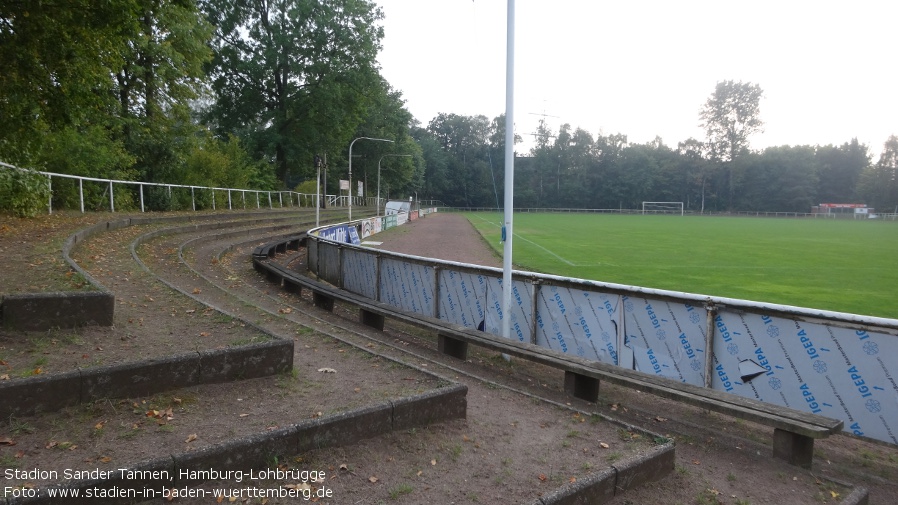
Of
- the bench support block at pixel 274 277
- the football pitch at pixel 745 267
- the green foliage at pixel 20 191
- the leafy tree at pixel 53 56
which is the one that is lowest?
the football pitch at pixel 745 267

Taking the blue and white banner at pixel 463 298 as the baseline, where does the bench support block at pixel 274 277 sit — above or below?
below

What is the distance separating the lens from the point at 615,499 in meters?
3.64

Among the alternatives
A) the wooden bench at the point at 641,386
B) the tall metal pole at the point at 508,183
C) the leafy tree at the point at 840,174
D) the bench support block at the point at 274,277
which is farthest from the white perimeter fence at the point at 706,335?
the leafy tree at the point at 840,174

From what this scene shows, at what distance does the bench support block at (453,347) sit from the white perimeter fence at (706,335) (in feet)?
2.31

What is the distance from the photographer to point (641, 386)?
5.38 metres

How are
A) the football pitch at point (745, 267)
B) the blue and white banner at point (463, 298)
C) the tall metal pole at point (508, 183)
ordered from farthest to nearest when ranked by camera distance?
1. the football pitch at point (745, 267)
2. the blue and white banner at point (463, 298)
3. the tall metal pole at point (508, 183)

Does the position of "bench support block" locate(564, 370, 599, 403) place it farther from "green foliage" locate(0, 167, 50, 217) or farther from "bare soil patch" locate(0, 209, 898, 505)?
"green foliage" locate(0, 167, 50, 217)

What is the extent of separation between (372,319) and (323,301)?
191 centimetres

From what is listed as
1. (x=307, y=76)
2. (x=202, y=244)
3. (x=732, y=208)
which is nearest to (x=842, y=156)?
(x=732, y=208)

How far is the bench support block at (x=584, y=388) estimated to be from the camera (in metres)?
5.98

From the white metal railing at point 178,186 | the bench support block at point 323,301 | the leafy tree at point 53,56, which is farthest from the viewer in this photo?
the white metal railing at point 178,186

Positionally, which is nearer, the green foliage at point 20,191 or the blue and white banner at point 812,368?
the blue and white banner at point 812,368

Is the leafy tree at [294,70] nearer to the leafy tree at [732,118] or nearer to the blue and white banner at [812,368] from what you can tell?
the blue and white banner at [812,368]

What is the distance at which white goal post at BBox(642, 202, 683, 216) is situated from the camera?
102 meters
